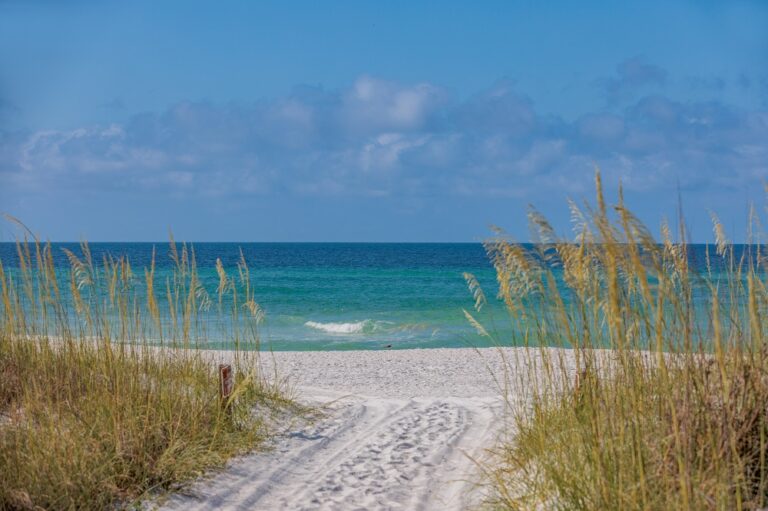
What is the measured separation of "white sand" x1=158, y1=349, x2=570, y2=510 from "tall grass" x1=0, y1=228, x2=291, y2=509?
0.89ft

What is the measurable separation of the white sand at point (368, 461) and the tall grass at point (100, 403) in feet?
0.89

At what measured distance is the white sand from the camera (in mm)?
4309

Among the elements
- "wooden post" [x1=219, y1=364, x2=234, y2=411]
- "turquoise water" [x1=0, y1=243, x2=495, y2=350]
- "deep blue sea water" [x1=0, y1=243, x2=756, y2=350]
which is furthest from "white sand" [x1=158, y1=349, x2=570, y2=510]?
"turquoise water" [x1=0, y1=243, x2=495, y2=350]

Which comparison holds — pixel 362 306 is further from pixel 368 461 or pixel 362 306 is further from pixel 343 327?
pixel 368 461

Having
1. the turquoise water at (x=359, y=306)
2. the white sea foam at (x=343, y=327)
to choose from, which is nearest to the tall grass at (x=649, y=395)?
the turquoise water at (x=359, y=306)

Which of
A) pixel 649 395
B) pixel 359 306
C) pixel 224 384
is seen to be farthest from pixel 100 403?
pixel 359 306

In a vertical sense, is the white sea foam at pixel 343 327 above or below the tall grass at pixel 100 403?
below

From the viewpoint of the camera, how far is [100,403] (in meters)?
4.37

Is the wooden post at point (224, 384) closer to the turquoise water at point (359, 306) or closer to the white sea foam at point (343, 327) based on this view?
the turquoise water at point (359, 306)

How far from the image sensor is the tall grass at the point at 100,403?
3.83 meters

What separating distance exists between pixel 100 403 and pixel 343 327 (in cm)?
1398

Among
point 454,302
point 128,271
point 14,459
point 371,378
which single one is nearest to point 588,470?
point 14,459

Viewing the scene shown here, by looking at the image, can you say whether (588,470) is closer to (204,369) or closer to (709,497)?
(709,497)

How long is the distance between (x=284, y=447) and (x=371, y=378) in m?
4.54
